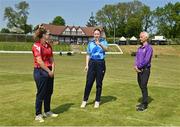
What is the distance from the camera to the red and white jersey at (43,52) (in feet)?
26.3

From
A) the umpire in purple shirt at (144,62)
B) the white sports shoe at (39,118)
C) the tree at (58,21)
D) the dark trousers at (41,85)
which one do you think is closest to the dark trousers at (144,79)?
the umpire in purple shirt at (144,62)

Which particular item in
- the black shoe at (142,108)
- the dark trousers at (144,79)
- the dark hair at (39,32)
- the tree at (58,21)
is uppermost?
the tree at (58,21)

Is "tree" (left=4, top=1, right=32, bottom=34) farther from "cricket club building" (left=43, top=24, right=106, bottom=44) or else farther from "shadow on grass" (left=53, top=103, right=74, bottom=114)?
"shadow on grass" (left=53, top=103, right=74, bottom=114)

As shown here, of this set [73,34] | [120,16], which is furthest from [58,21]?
[120,16]

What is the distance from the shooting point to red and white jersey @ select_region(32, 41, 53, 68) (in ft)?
26.3

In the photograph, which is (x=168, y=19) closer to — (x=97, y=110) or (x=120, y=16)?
(x=120, y=16)

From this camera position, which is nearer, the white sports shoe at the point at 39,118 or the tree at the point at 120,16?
the white sports shoe at the point at 39,118

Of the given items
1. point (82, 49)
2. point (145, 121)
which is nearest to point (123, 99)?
point (145, 121)

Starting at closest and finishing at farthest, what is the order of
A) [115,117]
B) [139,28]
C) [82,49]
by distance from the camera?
[115,117] < [82,49] < [139,28]

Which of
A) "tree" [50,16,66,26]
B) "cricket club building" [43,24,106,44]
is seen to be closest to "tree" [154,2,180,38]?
"cricket club building" [43,24,106,44]

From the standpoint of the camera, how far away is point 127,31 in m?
133

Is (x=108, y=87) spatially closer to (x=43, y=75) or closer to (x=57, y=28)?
(x=43, y=75)

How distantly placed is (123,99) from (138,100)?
1.63ft

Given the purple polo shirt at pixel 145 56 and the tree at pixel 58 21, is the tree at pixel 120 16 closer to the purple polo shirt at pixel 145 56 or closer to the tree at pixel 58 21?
the tree at pixel 58 21
